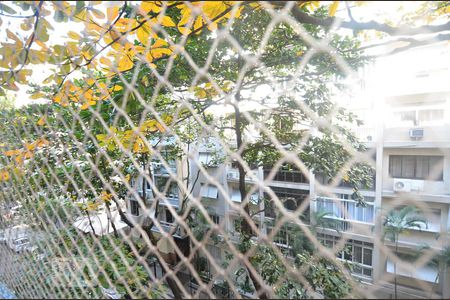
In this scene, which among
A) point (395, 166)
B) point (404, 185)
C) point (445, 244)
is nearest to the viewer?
point (404, 185)

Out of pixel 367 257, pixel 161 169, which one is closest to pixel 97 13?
pixel 161 169

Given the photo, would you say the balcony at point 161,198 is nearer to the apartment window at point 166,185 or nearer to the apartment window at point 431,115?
the apartment window at point 166,185

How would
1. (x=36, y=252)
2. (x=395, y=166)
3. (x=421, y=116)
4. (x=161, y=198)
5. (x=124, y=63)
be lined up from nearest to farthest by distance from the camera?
(x=161, y=198) → (x=124, y=63) → (x=36, y=252) → (x=421, y=116) → (x=395, y=166)

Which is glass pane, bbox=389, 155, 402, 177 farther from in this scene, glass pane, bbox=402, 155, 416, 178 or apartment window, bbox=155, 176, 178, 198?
apartment window, bbox=155, 176, 178, 198

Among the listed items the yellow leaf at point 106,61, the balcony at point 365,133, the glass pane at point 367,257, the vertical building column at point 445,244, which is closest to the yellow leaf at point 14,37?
the yellow leaf at point 106,61

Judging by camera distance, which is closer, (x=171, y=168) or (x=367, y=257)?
(x=171, y=168)

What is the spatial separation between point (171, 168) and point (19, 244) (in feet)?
3.51

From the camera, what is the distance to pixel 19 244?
3.54 feet

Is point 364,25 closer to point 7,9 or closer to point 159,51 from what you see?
point 159,51

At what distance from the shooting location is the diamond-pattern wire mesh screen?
1.63 feet

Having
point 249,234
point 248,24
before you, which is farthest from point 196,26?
point 249,234

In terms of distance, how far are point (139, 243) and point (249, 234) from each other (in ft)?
4.39

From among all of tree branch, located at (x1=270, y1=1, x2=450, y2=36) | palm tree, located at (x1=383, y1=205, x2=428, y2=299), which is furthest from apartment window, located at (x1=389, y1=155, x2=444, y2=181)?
tree branch, located at (x1=270, y1=1, x2=450, y2=36)

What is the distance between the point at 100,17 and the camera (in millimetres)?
684
